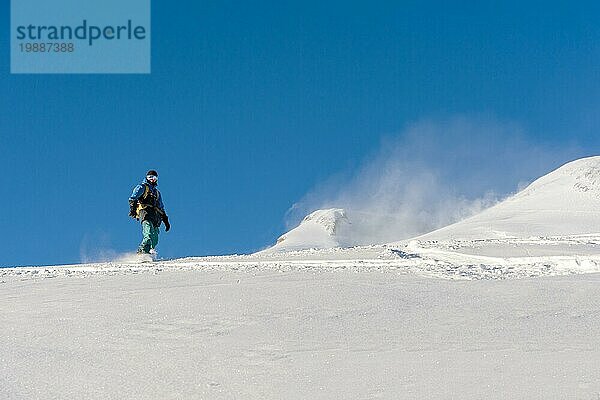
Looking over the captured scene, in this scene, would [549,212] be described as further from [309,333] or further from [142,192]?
[309,333]

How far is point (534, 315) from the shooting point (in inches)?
246

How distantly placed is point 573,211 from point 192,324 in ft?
89.3

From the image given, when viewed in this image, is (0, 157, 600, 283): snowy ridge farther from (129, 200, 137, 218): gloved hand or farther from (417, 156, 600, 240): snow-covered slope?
(129, 200, 137, 218): gloved hand

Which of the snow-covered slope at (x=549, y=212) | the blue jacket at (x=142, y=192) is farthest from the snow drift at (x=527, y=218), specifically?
the blue jacket at (x=142, y=192)

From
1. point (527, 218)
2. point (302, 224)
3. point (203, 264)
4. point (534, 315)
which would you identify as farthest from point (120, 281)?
point (302, 224)

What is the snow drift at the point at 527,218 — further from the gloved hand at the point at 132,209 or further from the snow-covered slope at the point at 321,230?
the gloved hand at the point at 132,209

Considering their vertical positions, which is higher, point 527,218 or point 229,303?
point 527,218

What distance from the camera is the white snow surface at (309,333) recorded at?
4391mm

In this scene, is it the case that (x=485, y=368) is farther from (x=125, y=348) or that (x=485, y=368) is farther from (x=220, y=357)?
(x=125, y=348)

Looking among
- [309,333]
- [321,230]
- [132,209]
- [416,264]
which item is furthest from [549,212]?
[321,230]

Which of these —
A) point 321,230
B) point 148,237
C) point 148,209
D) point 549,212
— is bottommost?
point 148,237

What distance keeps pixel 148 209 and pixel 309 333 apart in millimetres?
10429

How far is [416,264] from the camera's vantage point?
10.7m

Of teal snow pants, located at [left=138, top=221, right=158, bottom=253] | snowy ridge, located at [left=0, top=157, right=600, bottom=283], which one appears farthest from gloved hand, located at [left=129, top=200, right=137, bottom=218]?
snowy ridge, located at [left=0, top=157, right=600, bottom=283]
